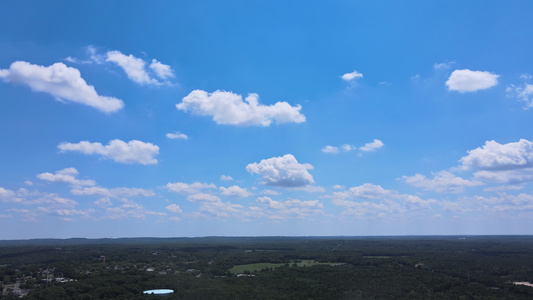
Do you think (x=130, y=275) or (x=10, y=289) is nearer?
(x=10, y=289)

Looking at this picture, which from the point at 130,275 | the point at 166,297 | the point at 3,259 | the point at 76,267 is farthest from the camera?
the point at 3,259

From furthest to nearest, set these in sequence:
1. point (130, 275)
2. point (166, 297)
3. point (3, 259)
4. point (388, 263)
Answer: point (3, 259) → point (388, 263) → point (130, 275) → point (166, 297)

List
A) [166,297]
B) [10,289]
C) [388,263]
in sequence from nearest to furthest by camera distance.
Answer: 1. [166,297]
2. [10,289]
3. [388,263]

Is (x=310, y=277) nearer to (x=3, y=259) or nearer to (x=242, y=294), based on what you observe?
(x=242, y=294)

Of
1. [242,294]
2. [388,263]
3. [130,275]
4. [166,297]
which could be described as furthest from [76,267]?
[388,263]

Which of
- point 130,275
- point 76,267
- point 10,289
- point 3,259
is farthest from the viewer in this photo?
point 3,259

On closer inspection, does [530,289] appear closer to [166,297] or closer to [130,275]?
[166,297]

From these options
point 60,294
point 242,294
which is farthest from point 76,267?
point 242,294

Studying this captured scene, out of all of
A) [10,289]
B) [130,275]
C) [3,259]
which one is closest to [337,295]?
[130,275]

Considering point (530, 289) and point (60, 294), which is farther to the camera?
point (530, 289)
